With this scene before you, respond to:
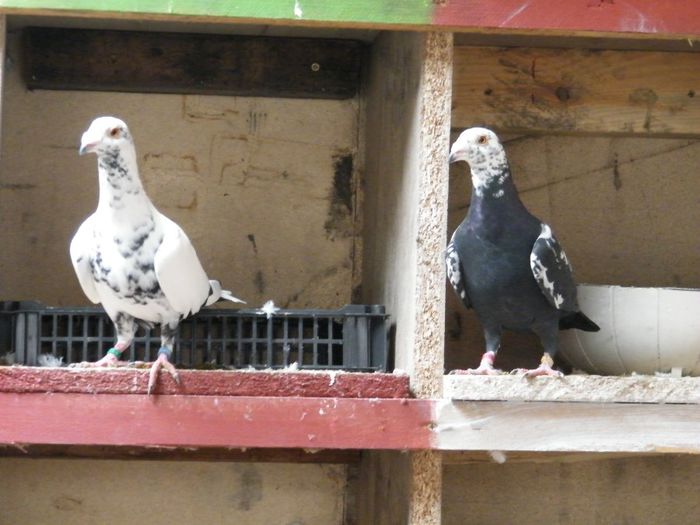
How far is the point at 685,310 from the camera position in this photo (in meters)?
Result: 1.86

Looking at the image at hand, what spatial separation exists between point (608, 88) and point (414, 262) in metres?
0.59

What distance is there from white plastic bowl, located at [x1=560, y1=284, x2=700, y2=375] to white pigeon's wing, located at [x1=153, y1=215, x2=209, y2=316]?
0.56 m

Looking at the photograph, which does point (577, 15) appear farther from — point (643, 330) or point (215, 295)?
point (215, 295)

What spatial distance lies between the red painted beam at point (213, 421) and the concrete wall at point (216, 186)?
53 centimetres

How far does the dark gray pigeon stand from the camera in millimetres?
1824

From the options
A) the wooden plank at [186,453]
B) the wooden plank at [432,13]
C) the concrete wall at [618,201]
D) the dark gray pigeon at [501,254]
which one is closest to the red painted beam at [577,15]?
the wooden plank at [432,13]

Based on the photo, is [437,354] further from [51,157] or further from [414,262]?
[51,157]

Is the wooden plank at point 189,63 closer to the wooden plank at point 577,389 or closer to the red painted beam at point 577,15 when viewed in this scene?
the red painted beam at point 577,15

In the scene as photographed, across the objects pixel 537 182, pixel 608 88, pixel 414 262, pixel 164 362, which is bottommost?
pixel 164 362

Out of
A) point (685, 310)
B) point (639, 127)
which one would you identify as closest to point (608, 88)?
point (639, 127)

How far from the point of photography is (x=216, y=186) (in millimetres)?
2230

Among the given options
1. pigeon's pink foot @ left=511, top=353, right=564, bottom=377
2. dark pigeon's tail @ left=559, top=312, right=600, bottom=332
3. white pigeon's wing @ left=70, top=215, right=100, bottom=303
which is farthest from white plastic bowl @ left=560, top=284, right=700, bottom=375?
white pigeon's wing @ left=70, top=215, right=100, bottom=303

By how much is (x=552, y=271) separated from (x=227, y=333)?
45 centimetres

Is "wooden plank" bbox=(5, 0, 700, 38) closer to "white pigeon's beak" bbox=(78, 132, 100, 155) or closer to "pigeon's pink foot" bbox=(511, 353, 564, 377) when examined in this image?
"white pigeon's beak" bbox=(78, 132, 100, 155)
